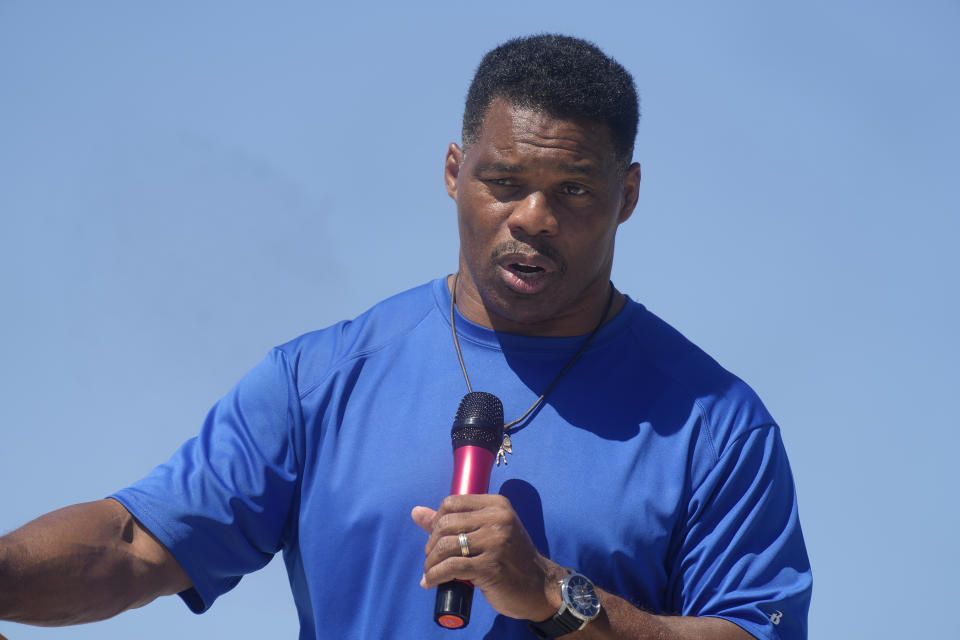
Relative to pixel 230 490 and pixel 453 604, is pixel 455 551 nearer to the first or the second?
pixel 453 604

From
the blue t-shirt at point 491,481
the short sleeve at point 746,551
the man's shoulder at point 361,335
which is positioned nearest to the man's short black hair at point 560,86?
the man's shoulder at point 361,335

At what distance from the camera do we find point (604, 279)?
354 centimetres

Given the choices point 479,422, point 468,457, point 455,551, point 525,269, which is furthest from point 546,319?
point 455,551

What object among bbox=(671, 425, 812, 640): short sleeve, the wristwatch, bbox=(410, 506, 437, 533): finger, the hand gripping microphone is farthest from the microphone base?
bbox=(671, 425, 812, 640): short sleeve

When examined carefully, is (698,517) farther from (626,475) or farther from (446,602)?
(446,602)

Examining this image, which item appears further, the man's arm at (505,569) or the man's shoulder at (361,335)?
the man's shoulder at (361,335)

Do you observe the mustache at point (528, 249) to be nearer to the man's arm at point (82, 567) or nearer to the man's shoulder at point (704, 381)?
the man's shoulder at point (704, 381)

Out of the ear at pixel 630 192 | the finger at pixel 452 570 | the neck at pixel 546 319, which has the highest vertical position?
the ear at pixel 630 192

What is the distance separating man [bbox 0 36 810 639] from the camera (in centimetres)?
310

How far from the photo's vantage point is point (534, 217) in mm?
3242

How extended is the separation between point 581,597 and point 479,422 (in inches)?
17.5

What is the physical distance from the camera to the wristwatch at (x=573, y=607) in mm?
2865

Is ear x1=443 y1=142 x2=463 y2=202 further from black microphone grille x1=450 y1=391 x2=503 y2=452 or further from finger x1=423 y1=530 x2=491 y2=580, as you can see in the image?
finger x1=423 y1=530 x2=491 y2=580

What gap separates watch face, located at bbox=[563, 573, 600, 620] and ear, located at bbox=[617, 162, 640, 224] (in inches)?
43.2
